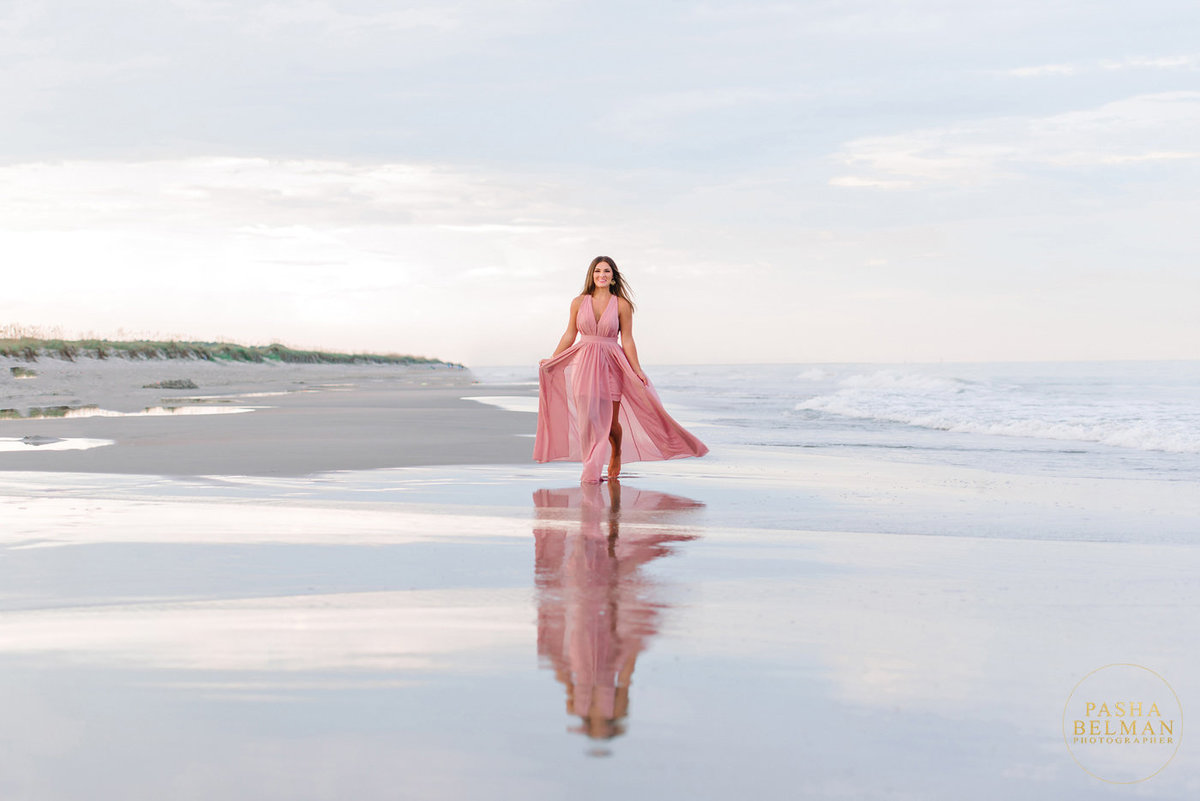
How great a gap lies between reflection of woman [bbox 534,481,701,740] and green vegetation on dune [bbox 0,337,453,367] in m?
31.7

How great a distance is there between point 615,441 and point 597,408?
47cm

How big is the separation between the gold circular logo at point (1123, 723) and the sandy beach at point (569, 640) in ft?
0.15

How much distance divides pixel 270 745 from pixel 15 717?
78 centimetres

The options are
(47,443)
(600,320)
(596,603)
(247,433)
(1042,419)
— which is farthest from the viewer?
(1042,419)

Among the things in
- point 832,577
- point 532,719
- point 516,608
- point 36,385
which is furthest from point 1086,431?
point 36,385

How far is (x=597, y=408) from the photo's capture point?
357 inches

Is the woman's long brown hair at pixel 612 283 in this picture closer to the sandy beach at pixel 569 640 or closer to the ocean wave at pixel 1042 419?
the sandy beach at pixel 569 640

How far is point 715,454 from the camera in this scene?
36.9ft

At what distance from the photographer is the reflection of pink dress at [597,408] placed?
356 inches

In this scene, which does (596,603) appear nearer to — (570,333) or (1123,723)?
(1123,723)

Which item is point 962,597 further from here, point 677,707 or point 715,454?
point 715,454

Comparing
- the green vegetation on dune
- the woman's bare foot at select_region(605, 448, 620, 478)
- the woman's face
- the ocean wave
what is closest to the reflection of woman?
the woman's bare foot at select_region(605, 448, 620, 478)

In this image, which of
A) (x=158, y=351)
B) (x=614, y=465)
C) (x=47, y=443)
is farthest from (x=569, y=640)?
(x=158, y=351)

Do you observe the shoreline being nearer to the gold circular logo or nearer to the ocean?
Answer: the ocean
